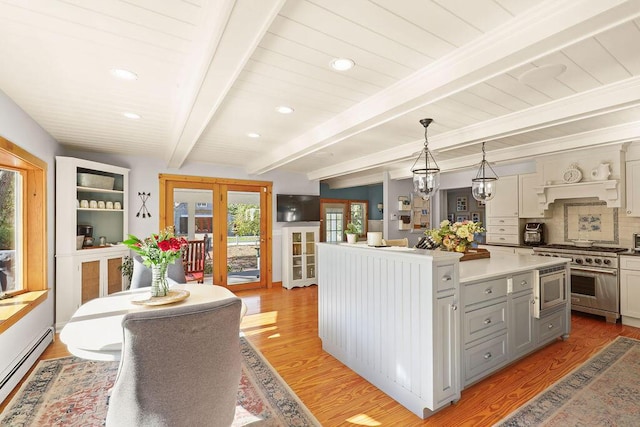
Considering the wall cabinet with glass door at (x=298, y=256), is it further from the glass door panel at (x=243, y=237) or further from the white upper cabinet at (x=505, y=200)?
the white upper cabinet at (x=505, y=200)

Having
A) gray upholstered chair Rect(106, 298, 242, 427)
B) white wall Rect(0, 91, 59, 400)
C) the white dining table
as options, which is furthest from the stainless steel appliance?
white wall Rect(0, 91, 59, 400)

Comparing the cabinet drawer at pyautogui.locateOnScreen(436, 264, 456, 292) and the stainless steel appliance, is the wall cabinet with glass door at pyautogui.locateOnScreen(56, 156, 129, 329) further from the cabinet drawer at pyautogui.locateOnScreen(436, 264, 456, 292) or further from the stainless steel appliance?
the stainless steel appliance

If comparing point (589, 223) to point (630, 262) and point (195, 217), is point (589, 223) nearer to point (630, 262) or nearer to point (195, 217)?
point (630, 262)

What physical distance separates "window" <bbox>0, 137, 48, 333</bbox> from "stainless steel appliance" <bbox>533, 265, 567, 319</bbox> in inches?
177

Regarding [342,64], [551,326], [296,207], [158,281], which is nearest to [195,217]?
[296,207]

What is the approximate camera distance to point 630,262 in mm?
3691

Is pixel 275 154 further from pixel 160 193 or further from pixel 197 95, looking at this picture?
pixel 197 95

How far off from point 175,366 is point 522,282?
280 centimetres

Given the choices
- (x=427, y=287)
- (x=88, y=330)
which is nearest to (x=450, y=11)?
(x=427, y=287)

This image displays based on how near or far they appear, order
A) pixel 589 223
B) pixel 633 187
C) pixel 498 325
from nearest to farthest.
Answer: pixel 498 325 → pixel 633 187 → pixel 589 223

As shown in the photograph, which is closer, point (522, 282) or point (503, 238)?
point (522, 282)

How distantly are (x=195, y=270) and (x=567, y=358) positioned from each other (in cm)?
467

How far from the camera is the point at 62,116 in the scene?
2879 millimetres

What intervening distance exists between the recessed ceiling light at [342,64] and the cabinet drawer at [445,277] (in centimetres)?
141
